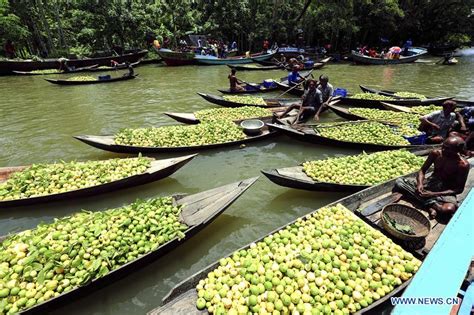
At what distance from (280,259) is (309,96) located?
7.28 metres

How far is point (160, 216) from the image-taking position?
4043 millimetres

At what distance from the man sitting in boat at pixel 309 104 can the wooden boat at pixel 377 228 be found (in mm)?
4787

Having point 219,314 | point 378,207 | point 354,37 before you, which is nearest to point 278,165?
point 378,207

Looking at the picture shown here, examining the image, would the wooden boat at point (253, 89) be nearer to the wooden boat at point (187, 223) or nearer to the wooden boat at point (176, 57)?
the wooden boat at point (187, 223)

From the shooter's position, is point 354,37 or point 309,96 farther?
point 354,37

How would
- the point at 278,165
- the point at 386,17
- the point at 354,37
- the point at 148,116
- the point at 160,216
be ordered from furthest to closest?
the point at 354,37, the point at 386,17, the point at 148,116, the point at 278,165, the point at 160,216

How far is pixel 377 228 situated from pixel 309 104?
627cm

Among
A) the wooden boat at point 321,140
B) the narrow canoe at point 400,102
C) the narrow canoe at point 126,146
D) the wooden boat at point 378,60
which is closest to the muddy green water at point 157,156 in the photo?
the narrow canoe at point 126,146

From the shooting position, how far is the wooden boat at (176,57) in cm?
2423

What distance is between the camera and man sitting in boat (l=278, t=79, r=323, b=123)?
9148 mm

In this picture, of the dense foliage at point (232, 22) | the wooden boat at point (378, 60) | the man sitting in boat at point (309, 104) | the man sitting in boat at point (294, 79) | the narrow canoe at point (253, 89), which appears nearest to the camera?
the man sitting in boat at point (309, 104)

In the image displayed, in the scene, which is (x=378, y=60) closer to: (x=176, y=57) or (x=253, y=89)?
(x=253, y=89)

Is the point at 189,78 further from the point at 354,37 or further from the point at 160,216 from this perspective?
the point at 354,37

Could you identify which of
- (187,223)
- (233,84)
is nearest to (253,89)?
(233,84)
